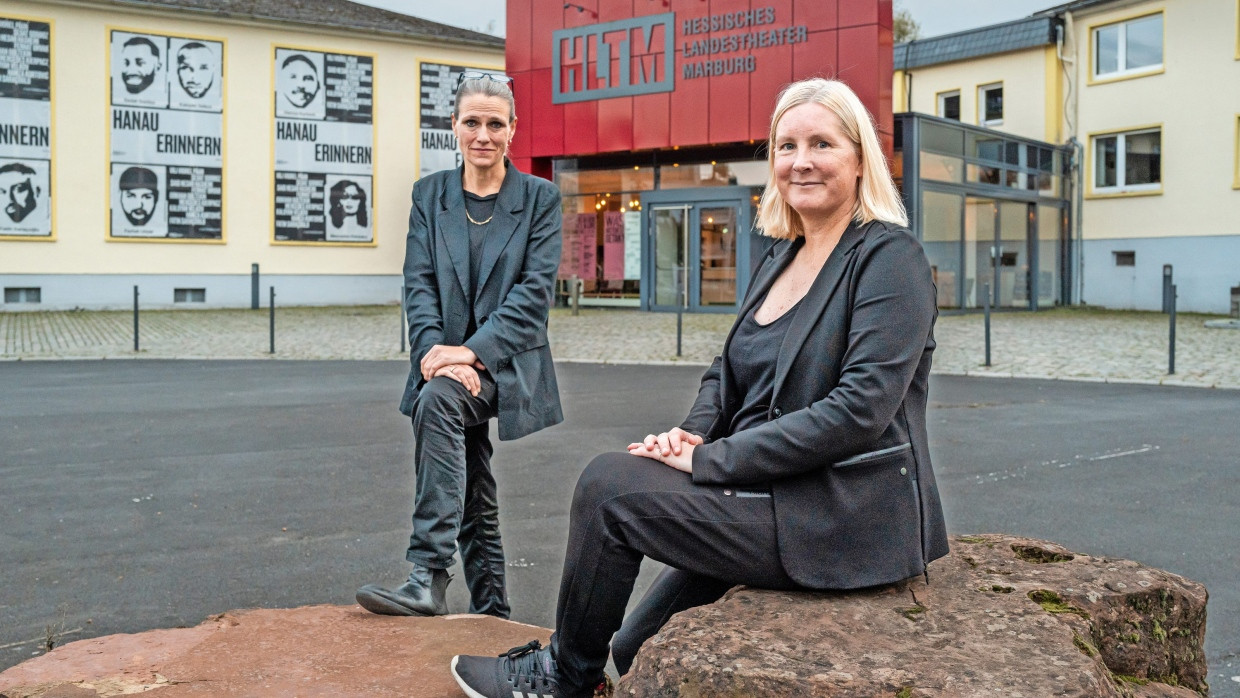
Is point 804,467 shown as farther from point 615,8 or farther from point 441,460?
point 615,8

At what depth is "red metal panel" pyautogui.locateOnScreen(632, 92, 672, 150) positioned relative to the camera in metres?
25.8

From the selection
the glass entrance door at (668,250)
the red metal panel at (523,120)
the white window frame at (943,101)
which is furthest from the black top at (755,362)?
the white window frame at (943,101)

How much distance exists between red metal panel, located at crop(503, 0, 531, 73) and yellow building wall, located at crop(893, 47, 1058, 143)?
42.7ft

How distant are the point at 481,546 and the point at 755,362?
5.41ft

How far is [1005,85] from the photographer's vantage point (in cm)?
3272

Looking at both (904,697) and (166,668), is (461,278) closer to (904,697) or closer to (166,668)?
(166,668)

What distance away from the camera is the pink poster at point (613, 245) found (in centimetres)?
2858

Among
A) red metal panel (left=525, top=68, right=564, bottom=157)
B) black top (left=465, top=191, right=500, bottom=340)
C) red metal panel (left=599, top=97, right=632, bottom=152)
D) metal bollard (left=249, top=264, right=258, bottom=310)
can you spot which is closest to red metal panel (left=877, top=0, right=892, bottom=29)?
red metal panel (left=599, top=97, right=632, bottom=152)

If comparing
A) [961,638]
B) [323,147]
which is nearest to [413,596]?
[961,638]

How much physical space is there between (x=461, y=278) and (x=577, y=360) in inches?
470

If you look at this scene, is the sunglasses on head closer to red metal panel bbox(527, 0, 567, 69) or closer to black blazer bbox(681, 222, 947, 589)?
black blazer bbox(681, 222, 947, 589)

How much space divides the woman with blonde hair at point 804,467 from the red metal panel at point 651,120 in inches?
916

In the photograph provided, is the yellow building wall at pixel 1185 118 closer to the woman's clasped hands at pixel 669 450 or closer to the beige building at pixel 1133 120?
the beige building at pixel 1133 120

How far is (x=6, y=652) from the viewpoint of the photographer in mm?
3996
